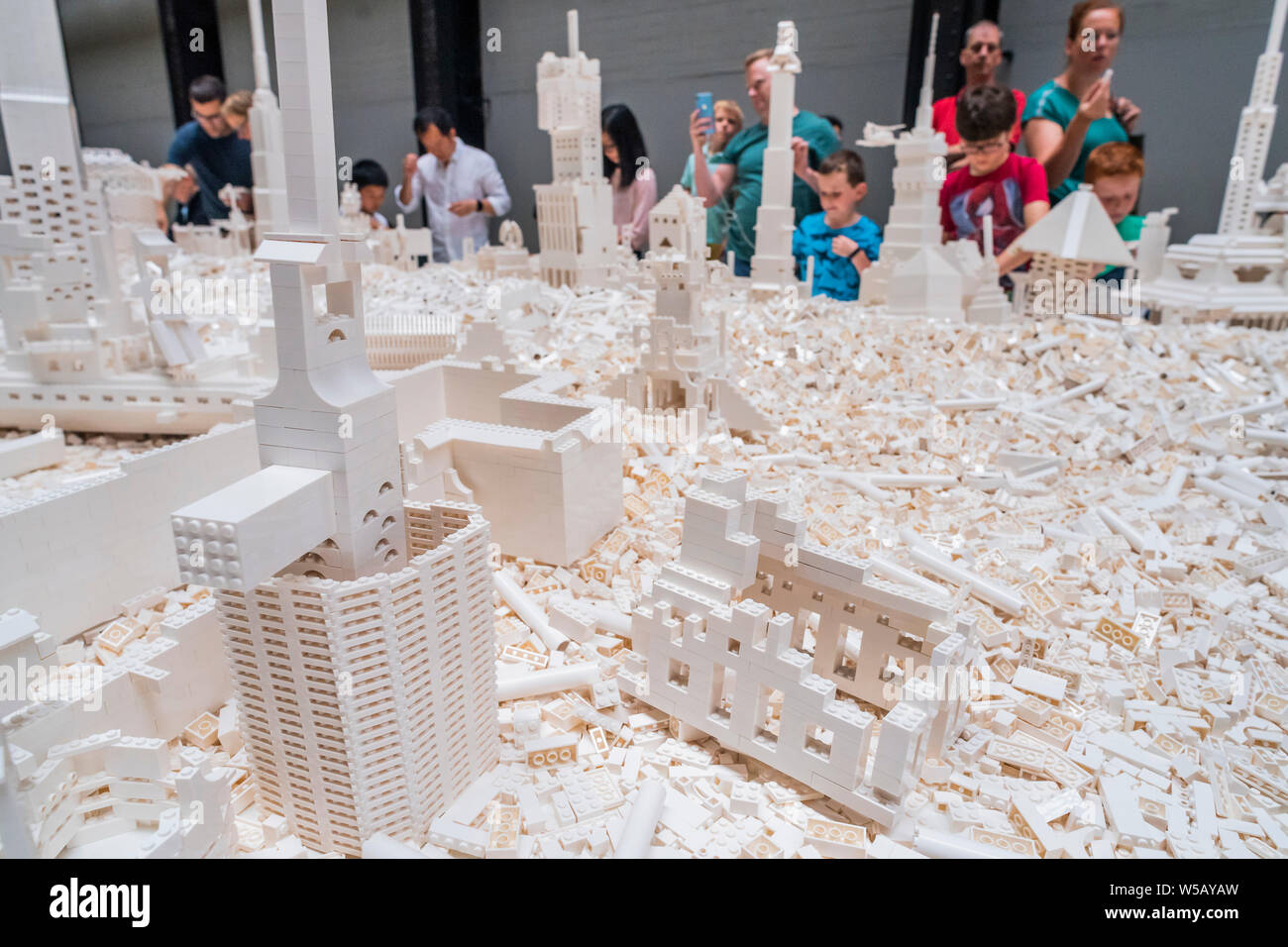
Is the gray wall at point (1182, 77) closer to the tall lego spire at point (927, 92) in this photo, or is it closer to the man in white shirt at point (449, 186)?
the tall lego spire at point (927, 92)

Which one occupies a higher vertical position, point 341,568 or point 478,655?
point 341,568

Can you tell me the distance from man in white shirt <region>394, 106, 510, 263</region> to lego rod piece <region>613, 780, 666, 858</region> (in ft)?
44.4

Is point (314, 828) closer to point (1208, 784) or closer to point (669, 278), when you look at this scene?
point (1208, 784)

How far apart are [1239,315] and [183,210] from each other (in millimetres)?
20291

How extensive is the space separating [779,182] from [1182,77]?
5300mm

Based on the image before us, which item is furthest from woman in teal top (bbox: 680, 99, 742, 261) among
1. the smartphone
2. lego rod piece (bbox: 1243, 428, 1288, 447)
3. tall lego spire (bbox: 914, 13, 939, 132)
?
lego rod piece (bbox: 1243, 428, 1288, 447)

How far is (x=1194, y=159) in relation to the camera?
1055 cm

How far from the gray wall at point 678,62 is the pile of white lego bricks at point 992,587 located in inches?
138

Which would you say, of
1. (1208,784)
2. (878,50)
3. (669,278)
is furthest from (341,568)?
(878,50)

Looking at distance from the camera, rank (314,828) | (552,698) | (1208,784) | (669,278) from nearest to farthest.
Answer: (314,828)
(1208,784)
(552,698)
(669,278)

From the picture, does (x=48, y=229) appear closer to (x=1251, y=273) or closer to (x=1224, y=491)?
(x=1224, y=491)

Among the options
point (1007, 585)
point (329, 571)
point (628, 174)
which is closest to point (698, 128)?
point (628, 174)

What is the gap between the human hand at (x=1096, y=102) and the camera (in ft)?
34.5

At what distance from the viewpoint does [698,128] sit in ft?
41.5
